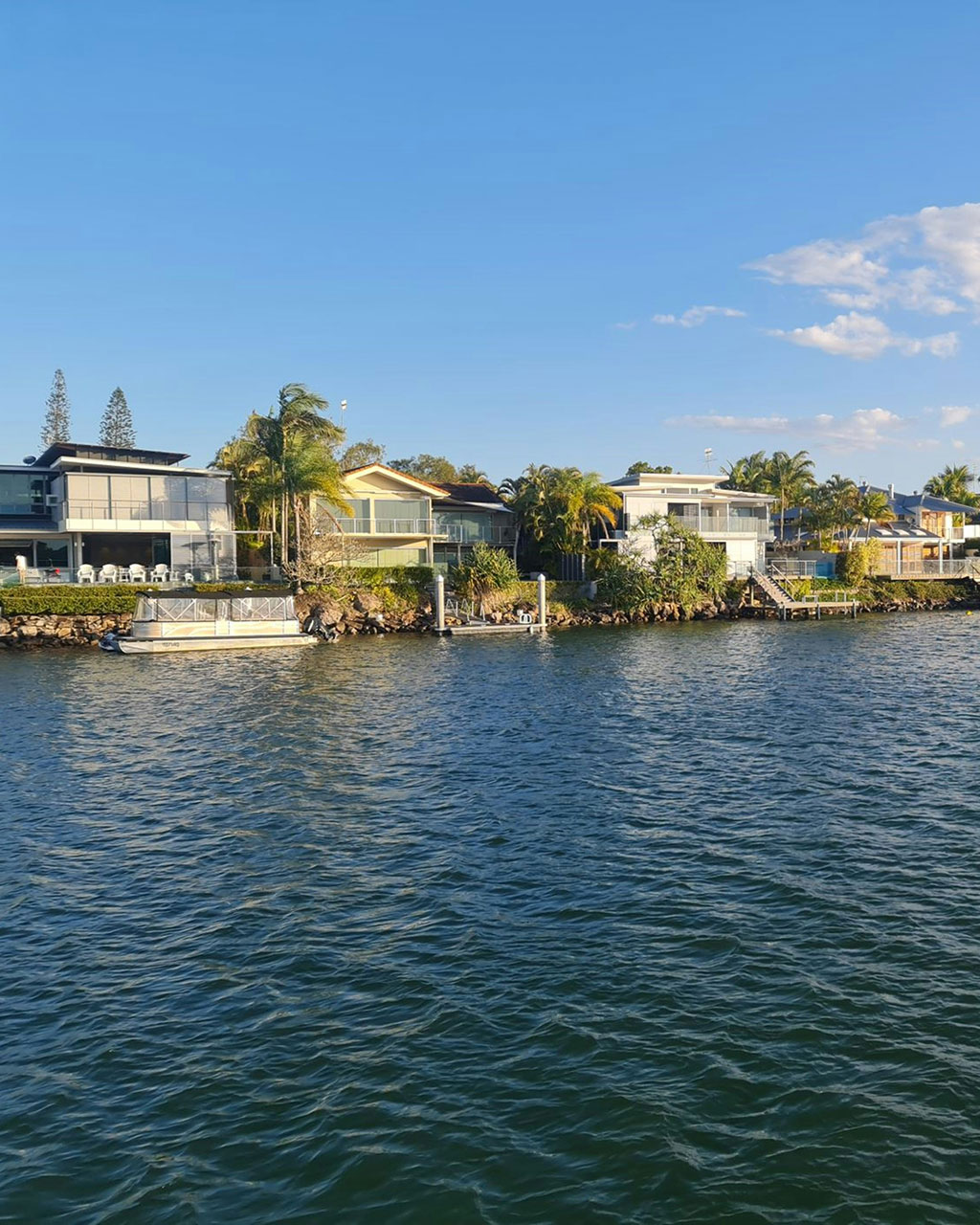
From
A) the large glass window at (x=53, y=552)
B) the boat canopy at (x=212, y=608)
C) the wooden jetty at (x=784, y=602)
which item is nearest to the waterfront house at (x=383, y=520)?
the boat canopy at (x=212, y=608)

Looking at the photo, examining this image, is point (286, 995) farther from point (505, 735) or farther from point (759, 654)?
A: point (759, 654)

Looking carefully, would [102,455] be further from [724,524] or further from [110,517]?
[724,524]

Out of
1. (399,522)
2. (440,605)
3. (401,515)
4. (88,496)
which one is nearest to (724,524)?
(401,515)

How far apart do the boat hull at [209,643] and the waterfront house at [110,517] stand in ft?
31.3

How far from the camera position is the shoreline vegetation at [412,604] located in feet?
178

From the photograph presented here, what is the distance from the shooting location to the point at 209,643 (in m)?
51.5

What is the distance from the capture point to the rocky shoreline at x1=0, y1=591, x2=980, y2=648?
53906mm

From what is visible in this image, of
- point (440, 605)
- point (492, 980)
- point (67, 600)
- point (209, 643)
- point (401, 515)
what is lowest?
point (492, 980)

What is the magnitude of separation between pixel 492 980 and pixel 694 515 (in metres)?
65.8

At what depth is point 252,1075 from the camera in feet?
35.5

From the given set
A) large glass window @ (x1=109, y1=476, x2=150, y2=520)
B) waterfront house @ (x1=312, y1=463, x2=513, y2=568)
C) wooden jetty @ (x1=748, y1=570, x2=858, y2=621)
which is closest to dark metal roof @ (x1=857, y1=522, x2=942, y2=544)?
wooden jetty @ (x1=748, y1=570, x2=858, y2=621)

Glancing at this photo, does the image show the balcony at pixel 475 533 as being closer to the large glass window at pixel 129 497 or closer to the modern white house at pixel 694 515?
the modern white house at pixel 694 515

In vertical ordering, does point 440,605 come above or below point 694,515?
below

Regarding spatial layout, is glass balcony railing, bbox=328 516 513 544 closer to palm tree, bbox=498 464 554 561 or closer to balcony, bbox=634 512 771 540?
palm tree, bbox=498 464 554 561
